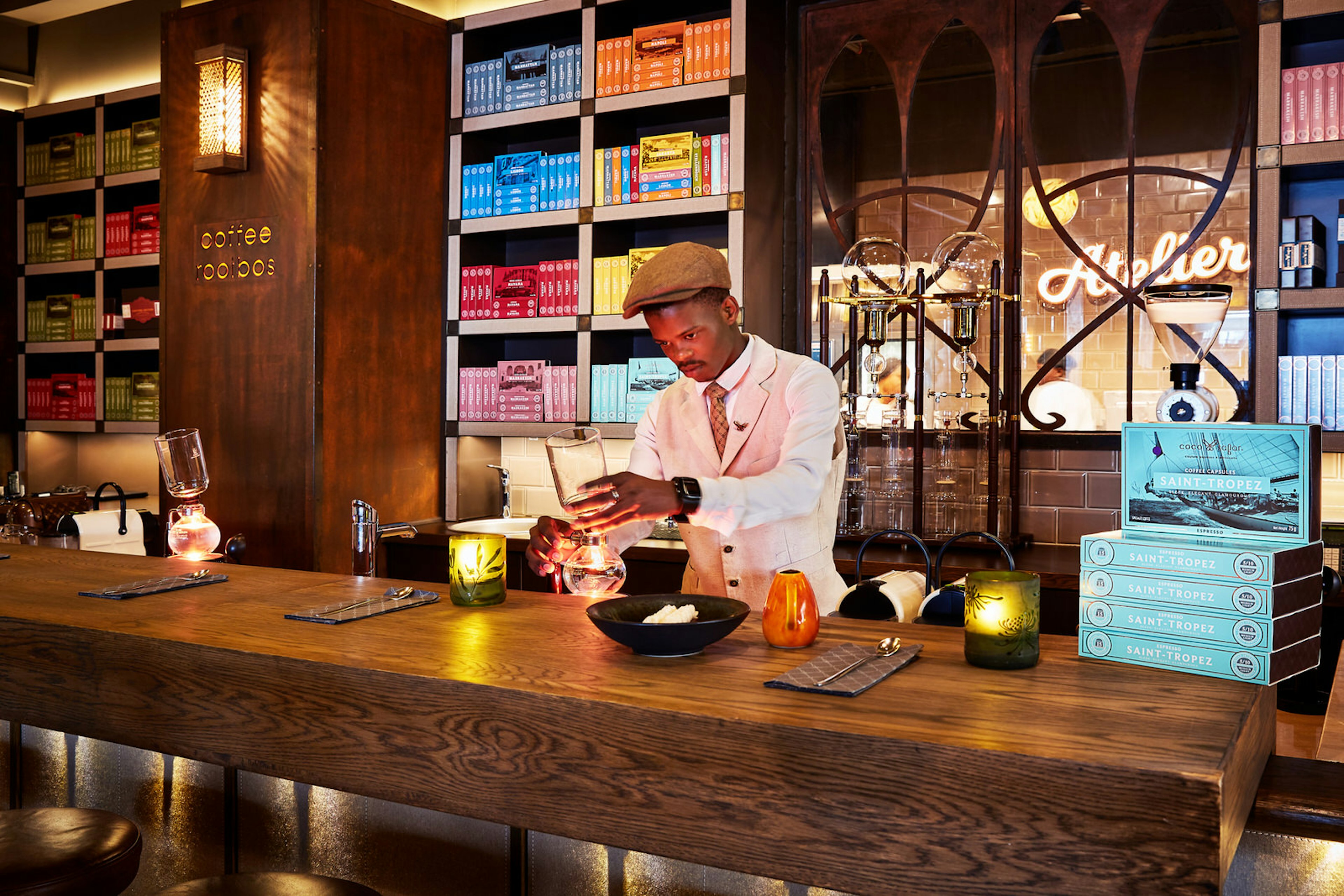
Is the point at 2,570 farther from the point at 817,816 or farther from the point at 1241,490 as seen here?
the point at 1241,490

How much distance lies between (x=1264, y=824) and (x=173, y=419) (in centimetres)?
429

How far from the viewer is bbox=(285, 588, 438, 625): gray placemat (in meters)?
1.84

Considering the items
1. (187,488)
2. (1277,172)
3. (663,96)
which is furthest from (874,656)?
(663,96)

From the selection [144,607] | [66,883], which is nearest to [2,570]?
[144,607]

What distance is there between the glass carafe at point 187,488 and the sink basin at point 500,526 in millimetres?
1429

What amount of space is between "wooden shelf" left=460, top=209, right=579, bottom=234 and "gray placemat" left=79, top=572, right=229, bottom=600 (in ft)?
7.84

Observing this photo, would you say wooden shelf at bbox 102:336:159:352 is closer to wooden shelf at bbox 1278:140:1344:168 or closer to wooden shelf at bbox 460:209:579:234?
wooden shelf at bbox 460:209:579:234

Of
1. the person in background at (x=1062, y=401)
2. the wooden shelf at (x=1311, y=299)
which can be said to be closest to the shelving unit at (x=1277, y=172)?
the wooden shelf at (x=1311, y=299)

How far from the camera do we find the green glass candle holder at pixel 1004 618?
4.75 ft

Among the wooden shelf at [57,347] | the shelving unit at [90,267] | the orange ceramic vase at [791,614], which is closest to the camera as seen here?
the orange ceramic vase at [791,614]

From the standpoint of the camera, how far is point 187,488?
2830 mm

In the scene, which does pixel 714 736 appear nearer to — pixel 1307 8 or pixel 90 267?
pixel 1307 8

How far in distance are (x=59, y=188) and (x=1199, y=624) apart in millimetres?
5935

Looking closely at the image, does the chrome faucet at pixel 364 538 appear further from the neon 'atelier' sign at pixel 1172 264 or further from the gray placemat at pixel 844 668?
the neon 'atelier' sign at pixel 1172 264
